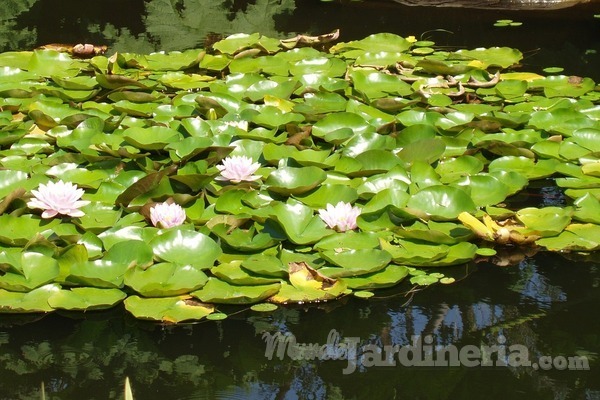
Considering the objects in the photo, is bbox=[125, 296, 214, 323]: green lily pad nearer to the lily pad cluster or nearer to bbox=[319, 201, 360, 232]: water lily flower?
the lily pad cluster

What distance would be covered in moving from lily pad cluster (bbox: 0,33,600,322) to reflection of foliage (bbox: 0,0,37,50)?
707 mm

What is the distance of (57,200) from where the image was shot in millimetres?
2510

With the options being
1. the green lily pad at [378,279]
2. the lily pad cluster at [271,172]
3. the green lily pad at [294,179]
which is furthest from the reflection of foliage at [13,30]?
the green lily pad at [378,279]

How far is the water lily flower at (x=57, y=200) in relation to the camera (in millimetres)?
2510

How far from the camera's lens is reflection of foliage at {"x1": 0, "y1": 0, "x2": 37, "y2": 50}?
489 centimetres

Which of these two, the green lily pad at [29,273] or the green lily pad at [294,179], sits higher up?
the green lily pad at [294,179]

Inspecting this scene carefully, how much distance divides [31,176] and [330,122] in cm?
113

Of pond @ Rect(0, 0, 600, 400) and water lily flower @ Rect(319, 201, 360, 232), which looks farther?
water lily flower @ Rect(319, 201, 360, 232)

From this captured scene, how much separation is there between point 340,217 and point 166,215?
0.53 metres

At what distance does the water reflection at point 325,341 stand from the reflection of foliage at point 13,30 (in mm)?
3085

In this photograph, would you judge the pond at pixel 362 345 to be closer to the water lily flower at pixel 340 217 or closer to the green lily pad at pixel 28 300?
the green lily pad at pixel 28 300

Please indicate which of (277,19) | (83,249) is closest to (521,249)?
(83,249)

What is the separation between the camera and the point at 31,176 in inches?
113

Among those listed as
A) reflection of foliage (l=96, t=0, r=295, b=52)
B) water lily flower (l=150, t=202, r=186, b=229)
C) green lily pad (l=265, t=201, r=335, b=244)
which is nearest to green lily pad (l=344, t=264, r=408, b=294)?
green lily pad (l=265, t=201, r=335, b=244)
